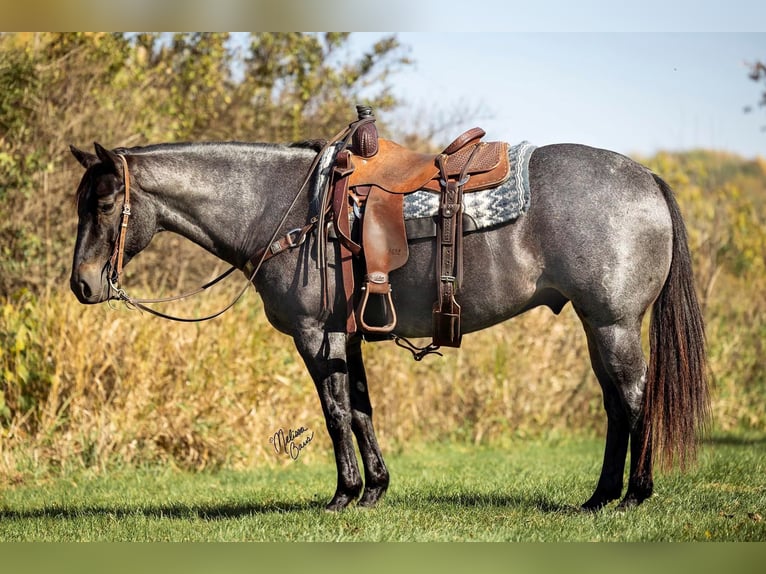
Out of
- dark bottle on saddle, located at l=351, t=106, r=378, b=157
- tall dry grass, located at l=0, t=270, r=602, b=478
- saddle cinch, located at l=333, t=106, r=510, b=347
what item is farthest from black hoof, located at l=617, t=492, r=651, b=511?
tall dry grass, located at l=0, t=270, r=602, b=478

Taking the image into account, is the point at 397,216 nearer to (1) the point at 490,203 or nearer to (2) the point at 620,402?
(1) the point at 490,203

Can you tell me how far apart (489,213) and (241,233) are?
5.02ft

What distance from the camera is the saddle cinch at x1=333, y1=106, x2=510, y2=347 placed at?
522 cm

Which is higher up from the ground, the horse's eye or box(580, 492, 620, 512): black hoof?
the horse's eye

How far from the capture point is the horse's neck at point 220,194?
5.51m

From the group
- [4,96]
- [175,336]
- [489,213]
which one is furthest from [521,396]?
[4,96]

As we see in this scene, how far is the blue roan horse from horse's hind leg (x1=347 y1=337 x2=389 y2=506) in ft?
0.04

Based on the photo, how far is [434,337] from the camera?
5.33 m

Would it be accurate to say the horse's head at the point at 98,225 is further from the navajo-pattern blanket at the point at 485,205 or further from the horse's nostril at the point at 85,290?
the navajo-pattern blanket at the point at 485,205

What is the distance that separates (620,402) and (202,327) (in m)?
4.73

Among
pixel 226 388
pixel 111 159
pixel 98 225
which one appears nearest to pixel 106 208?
pixel 98 225

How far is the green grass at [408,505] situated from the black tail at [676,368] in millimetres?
435

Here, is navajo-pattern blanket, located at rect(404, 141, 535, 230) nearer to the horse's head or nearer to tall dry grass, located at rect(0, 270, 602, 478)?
the horse's head

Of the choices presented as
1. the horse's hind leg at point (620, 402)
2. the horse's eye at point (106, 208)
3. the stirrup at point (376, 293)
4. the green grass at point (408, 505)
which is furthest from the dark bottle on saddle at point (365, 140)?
the green grass at point (408, 505)
